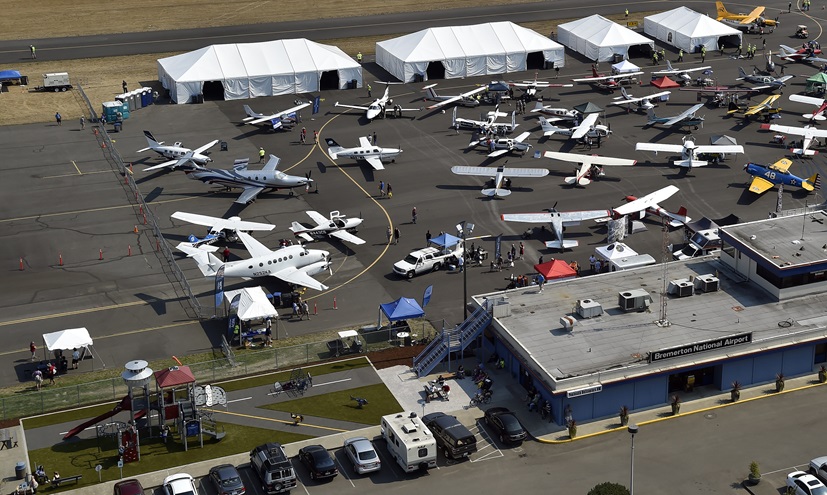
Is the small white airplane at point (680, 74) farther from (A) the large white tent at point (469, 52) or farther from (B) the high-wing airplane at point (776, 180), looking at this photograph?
(B) the high-wing airplane at point (776, 180)

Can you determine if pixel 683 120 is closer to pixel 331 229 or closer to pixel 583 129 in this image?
pixel 583 129

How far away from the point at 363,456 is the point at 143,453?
13603mm

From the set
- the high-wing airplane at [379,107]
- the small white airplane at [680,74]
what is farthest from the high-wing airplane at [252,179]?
the small white airplane at [680,74]

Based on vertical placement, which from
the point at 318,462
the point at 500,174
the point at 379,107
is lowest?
the point at 318,462

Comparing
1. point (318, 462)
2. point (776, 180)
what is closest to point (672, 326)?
point (318, 462)

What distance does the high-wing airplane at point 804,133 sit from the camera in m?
111

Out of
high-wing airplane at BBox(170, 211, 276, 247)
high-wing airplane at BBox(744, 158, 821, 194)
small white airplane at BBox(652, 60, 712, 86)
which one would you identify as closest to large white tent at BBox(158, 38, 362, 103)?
small white airplane at BBox(652, 60, 712, 86)

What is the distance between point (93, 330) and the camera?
79.5 metres

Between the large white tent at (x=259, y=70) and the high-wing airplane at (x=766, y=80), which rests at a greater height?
the large white tent at (x=259, y=70)

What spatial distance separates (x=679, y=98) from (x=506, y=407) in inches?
3001

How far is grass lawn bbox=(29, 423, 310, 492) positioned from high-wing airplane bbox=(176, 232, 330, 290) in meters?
18.9

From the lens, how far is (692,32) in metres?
152

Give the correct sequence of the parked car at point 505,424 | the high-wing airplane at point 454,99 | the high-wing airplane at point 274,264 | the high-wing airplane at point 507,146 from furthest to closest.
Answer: the high-wing airplane at point 454,99
the high-wing airplane at point 507,146
the high-wing airplane at point 274,264
the parked car at point 505,424

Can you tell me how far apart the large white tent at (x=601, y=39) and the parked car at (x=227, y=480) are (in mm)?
102923
